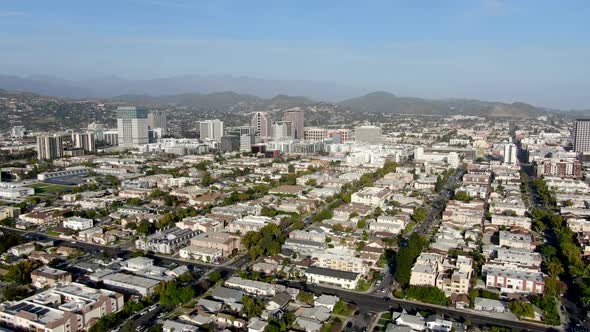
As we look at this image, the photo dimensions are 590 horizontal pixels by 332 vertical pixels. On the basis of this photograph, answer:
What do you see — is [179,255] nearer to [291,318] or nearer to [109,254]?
[109,254]

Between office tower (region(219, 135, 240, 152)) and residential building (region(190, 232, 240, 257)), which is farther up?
office tower (region(219, 135, 240, 152))

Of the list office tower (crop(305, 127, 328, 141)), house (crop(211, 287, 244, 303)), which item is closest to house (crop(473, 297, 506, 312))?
house (crop(211, 287, 244, 303))

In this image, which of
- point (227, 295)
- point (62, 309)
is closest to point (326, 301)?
point (227, 295)

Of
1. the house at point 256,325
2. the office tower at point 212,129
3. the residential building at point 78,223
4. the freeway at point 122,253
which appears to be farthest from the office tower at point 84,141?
the house at point 256,325

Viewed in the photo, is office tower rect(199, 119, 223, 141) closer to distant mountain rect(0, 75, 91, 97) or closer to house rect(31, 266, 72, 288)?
house rect(31, 266, 72, 288)

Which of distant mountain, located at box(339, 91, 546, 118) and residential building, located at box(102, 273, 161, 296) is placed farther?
distant mountain, located at box(339, 91, 546, 118)

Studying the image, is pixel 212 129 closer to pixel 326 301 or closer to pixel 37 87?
pixel 326 301
